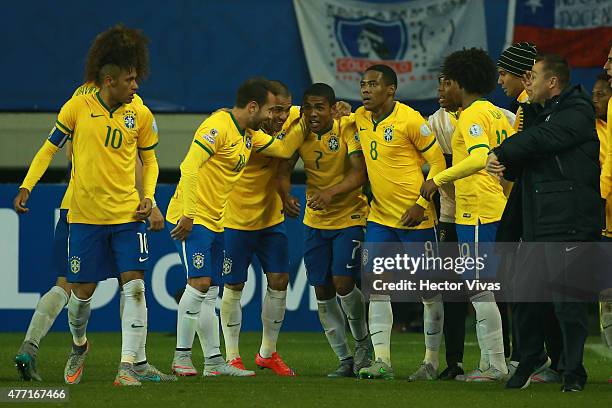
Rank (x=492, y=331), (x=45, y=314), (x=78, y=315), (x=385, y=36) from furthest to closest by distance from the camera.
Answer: (x=385, y=36) < (x=45, y=314) < (x=492, y=331) < (x=78, y=315)

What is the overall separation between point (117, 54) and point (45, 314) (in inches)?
78.5

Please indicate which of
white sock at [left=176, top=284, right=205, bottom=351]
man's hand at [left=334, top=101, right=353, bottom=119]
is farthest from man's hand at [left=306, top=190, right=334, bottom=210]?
white sock at [left=176, top=284, right=205, bottom=351]

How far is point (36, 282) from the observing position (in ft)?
43.8

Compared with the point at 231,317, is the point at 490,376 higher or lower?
lower

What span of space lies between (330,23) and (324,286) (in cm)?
743

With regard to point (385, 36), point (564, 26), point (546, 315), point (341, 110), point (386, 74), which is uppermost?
point (564, 26)

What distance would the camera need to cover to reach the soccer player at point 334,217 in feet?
30.4

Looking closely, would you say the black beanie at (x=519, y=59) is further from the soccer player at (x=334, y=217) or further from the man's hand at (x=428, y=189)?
the soccer player at (x=334, y=217)

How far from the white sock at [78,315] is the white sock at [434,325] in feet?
7.72

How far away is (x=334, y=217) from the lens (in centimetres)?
941

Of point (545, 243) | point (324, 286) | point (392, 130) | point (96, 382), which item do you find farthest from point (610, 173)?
point (96, 382)

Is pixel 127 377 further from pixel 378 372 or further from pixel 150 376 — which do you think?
pixel 378 372

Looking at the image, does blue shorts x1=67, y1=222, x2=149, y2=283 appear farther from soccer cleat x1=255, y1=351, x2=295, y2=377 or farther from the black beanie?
the black beanie

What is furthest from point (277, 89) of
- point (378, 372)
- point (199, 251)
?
point (378, 372)
